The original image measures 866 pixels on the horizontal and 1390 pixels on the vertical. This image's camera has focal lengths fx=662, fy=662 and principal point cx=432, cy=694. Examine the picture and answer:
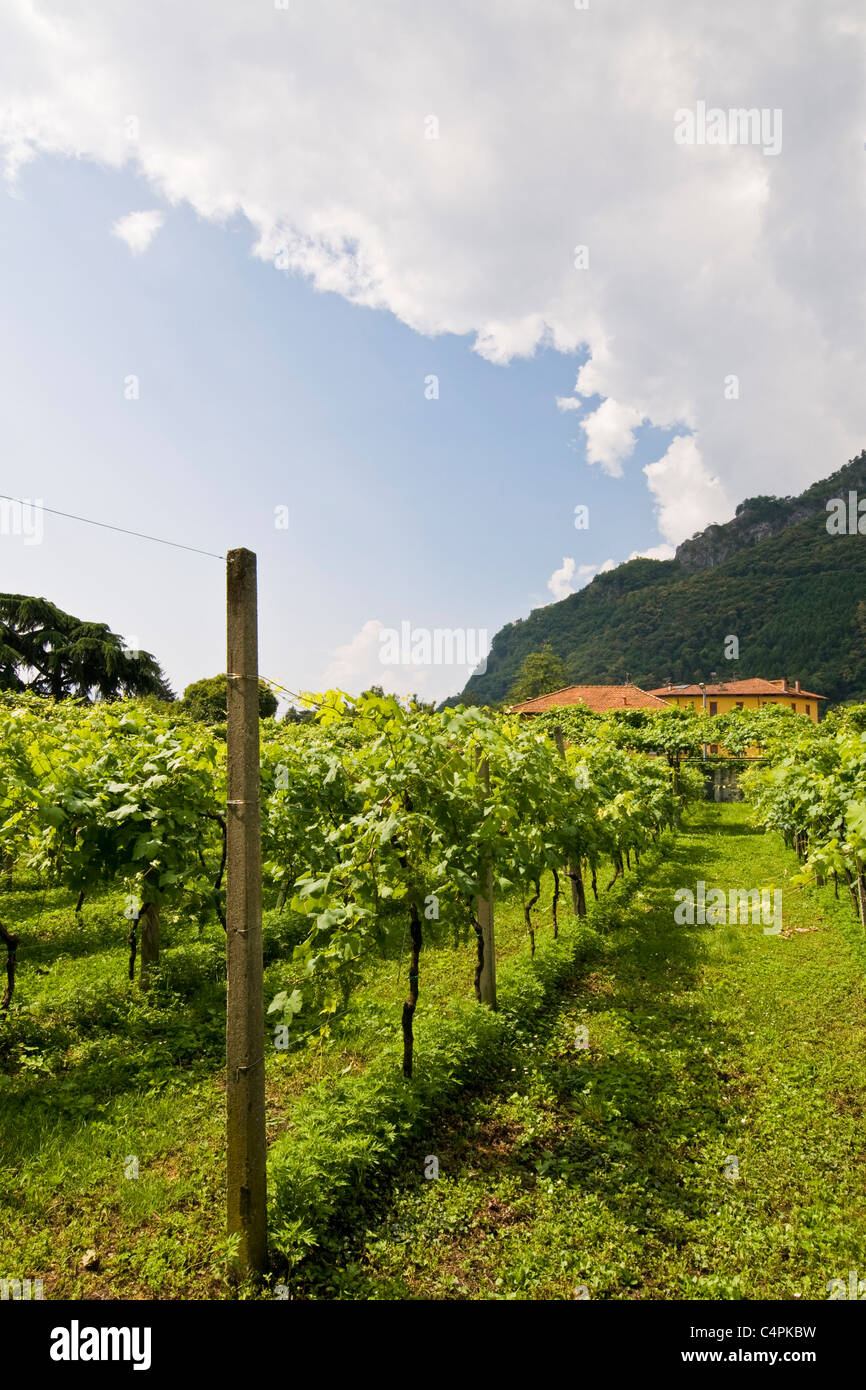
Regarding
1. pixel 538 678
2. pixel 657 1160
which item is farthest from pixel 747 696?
pixel 657 1160

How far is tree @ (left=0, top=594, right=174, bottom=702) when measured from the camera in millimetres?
31781

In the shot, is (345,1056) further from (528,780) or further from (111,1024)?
(528,780)

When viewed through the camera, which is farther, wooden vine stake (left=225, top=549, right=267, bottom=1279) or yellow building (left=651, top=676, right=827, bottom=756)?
yellow building (left=651, top=676, right=827, bottom=756)

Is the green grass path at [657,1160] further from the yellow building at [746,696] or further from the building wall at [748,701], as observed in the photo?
the yellow building at [746,696]

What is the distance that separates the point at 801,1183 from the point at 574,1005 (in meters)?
2.78

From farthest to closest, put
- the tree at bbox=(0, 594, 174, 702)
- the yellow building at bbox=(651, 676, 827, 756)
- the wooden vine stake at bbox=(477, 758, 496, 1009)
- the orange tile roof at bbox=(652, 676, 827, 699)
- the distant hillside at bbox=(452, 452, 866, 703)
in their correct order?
the distant hillside at bbox=(452, 452, 866, 703) → the orange tile roof at bbox=(652, 676, 827, 699) → the yellow building at bbox=(651, 676, 827, 756) → the tree at bbox=(0, 594, 174, 702) → the wooden vine stake at bbox=(477, 758, 496, 1009)

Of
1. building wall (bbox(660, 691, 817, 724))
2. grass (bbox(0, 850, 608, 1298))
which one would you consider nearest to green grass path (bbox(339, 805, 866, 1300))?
grass (bbox(0, 850, 608, 1298))

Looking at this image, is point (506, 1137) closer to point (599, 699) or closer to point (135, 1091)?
point (135, 1091)

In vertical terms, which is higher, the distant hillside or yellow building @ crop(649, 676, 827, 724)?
the distant hillside

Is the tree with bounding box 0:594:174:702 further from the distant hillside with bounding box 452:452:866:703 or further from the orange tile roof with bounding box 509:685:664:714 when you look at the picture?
the distant hillside with bounding box 452:452:866:703

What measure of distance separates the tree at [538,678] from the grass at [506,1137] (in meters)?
65.1

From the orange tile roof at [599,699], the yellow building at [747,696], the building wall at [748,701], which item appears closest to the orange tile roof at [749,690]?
the yellow building at [747,696]

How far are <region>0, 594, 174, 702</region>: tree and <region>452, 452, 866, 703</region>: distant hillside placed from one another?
4387 cm

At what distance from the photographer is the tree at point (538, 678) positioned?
72856 millimetres
